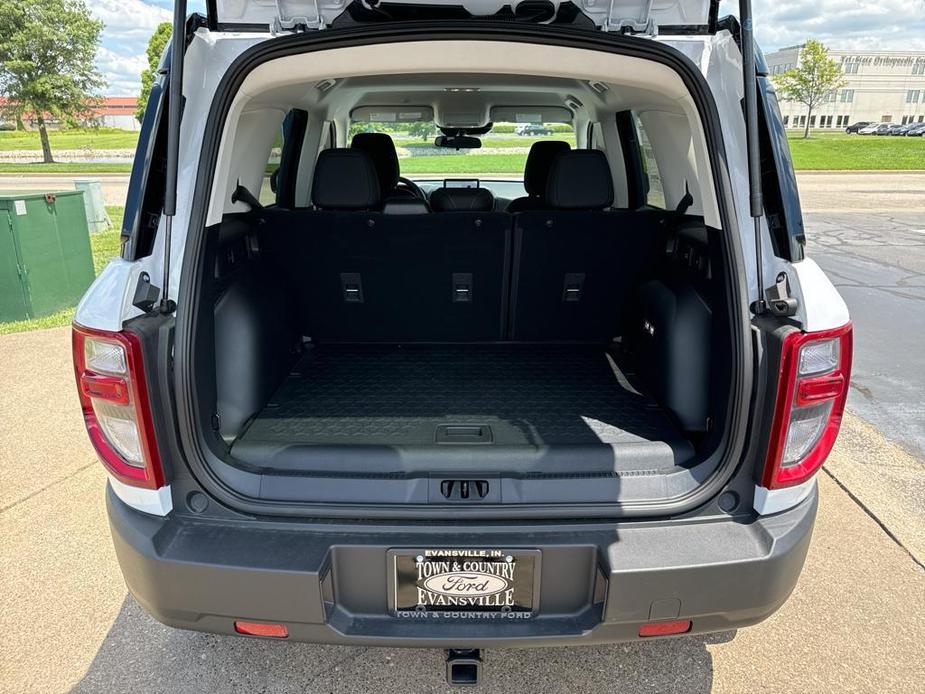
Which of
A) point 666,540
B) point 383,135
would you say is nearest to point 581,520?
point 666,540

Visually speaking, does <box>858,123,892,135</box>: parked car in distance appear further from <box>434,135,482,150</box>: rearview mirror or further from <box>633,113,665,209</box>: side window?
<box>633,113,665,209</box>: side window

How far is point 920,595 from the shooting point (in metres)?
2.30

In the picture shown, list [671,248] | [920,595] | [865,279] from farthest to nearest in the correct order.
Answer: [865,279]
[671,248]
[920,595]

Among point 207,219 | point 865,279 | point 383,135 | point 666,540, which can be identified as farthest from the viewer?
point 865,279

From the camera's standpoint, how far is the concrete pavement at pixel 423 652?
76.3 inches

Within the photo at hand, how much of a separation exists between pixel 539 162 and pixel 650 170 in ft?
3.57

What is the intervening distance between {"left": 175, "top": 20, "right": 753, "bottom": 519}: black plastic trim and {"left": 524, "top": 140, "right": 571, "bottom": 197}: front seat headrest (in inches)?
88.6

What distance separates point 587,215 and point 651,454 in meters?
1.23

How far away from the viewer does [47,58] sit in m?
27.8

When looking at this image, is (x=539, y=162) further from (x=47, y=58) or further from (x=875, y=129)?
(x=875, y=129)

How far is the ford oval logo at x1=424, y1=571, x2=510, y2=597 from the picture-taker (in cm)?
153

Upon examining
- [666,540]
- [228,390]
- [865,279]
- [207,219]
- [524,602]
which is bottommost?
[865,279]

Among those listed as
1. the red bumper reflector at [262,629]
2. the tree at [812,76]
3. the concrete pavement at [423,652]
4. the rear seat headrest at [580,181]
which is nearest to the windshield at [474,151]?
the rear seat headrest at [580,181]

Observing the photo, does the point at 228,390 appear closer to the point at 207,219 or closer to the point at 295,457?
the point at 295,457
